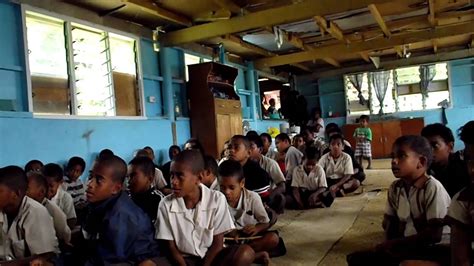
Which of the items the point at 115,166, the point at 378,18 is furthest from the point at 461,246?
the point at 378,18

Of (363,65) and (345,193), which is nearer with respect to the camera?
(345,193)

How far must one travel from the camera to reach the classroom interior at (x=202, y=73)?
12.4ft

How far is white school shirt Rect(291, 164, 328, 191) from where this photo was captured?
4.36 m

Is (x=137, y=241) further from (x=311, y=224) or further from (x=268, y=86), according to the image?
(x=268, y=86)

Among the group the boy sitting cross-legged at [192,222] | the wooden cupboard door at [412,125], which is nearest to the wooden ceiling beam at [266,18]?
the boy sitting cross-legged at [192,222]

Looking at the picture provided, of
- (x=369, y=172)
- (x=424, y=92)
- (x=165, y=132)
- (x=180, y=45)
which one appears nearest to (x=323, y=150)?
(x=369, y=172)

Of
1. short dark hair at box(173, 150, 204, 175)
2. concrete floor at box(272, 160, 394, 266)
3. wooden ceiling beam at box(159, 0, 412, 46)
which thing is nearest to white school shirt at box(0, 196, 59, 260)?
short dark hair at box(173, 150, 204, 175)

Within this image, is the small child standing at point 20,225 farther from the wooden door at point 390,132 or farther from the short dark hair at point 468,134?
the wooden door at point 390,132

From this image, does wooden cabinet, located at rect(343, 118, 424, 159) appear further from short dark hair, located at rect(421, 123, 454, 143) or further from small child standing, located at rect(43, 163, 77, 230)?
small child standing, located at rect(43, 163, 77, 230)

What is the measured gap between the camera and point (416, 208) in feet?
6.42

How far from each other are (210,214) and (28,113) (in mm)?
2655

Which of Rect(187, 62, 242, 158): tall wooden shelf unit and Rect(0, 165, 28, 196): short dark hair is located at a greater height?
Rect(187, 62, 242, 158): tall wooden shelf unit

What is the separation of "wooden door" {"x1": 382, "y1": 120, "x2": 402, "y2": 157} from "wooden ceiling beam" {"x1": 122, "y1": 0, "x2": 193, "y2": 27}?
18.8ft

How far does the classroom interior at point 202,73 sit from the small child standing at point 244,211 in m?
0.20
